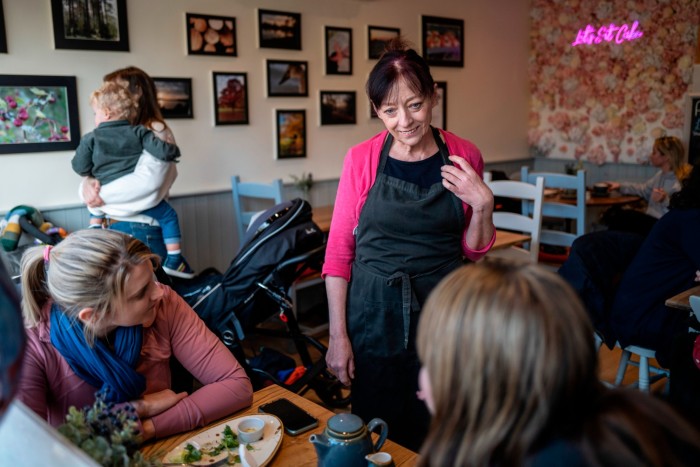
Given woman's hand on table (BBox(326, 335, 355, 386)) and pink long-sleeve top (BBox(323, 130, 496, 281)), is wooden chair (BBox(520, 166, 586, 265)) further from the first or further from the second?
woman's hand on table (BBox(326, 335, 355, 386))

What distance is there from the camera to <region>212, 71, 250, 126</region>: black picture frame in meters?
4.09

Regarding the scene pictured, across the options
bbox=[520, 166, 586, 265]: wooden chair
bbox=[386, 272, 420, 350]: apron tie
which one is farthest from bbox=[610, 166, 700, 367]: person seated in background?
bbox=[520, 166, 586, 265]: wooden chair

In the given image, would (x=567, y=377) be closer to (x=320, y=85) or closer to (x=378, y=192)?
(x=378, y=192)

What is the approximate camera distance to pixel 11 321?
66cm

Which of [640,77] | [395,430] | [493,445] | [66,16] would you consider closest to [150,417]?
[395,430]

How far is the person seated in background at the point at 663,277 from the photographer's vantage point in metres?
2.61

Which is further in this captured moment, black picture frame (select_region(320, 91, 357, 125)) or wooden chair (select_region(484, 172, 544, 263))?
black picture frame (select_region(320, 91, 357, 125))

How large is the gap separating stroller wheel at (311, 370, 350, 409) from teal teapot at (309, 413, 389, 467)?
176cm

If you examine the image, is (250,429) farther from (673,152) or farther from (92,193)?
(673,152)

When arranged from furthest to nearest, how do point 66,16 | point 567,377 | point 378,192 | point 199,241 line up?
point 199,241, point 66,16, point 378,192, point 567,377

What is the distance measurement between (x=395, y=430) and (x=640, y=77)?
15.0 feet

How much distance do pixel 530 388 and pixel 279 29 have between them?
12.5 ft

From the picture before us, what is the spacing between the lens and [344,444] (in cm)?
131

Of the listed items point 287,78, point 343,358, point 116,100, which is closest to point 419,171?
point 343,358
